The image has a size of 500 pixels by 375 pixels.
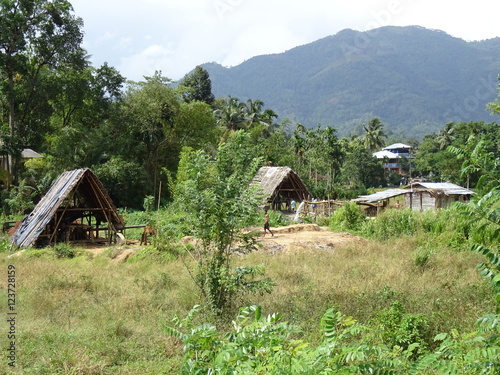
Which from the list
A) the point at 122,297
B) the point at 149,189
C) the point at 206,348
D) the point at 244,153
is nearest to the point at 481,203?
the point at 206,348

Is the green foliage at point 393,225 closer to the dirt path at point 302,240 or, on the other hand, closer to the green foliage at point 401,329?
the dirt path at point 302,240

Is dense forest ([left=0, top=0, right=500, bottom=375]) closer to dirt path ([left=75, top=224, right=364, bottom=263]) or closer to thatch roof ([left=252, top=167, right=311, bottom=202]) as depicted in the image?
dirt path ([left=75, top=224, right=364, bottom=263])

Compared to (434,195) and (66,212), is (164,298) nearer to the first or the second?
(66,212)

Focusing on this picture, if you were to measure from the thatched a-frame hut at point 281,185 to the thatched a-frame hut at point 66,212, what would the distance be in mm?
10168

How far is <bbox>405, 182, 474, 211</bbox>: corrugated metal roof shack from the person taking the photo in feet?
94.6

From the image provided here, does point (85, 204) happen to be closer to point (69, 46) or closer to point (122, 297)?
point (122, 297)

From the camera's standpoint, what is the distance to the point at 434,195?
29125 mm

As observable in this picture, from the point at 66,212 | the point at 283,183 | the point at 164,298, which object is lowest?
the point at 164,298

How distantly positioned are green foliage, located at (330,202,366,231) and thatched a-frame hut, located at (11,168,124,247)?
8.98 meters

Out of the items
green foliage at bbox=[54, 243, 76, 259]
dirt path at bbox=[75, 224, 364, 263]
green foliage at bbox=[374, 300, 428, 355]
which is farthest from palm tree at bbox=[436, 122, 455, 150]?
green foliage at bbox=[374, 300, 428, 355]

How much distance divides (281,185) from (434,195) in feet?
31.9

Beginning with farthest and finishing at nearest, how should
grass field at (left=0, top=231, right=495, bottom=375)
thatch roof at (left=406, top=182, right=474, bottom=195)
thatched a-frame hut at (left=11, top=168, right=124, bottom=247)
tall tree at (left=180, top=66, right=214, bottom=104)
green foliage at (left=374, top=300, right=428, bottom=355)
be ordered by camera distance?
tall tree at (left=180, top=66, right=214, bottom=104)
thatch roof at (left=406, top=182, right=474, bottom=195)
thatched a-frame hut at (left=11, top=168, right=124, bottom=247)
green foliage at (left=374, top=300, right=428, bottom=355)
grass field at (left=0, top=231, right=495, bottom=375)

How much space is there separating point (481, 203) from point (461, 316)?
13.2ft

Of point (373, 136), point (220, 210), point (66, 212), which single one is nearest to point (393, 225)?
point (220, 210)
